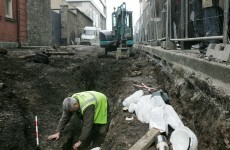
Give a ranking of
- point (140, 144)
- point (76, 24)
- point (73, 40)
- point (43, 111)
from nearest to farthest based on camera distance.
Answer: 1. point (140, 144)
2. point (43, 111)
3. point (73, 40)
4. point (76, 24)

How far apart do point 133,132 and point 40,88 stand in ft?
14.8

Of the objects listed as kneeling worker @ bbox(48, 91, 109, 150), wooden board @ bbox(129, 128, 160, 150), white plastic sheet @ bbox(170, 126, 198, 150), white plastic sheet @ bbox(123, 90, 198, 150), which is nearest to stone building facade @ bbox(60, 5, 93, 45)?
kneeling worker @ bbox(48, 91, 109, 150)

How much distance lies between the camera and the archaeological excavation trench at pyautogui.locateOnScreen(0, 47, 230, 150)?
9.05 feet

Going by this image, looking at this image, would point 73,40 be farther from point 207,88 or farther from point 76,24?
point 207,88

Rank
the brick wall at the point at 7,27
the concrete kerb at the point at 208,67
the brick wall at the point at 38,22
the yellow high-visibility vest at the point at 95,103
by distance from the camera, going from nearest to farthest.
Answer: the concrete kerb at the point at 208,67
the yellow high-visibility vest at the point at 95,103
the brick wall at the point at 7,27
the brick wall at the point at 38,22

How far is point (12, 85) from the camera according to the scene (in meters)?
7.12

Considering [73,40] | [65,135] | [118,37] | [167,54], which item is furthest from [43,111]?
[73,40]

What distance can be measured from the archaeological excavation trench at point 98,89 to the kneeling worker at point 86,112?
0.93 ft

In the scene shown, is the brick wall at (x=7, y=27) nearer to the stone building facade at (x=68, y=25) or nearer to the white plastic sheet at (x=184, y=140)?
the white plastic sheet at (x=184, y=140)

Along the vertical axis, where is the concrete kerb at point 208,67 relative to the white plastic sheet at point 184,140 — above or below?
above

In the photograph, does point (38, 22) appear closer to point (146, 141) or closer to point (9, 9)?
point (9, 9)

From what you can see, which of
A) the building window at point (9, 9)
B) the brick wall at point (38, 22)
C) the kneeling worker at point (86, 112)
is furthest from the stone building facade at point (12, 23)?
the kneeling worker at point (86, 112)

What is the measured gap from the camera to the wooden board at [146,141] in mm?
2928

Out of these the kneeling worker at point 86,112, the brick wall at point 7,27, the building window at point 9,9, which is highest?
the building window at point 9,9
